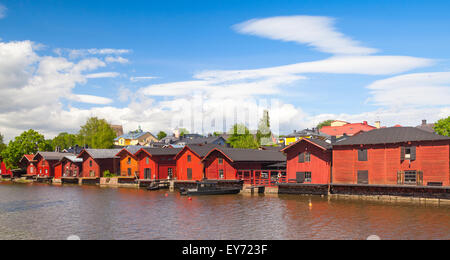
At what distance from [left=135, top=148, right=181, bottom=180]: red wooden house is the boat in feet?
67.8

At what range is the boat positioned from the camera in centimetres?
5888

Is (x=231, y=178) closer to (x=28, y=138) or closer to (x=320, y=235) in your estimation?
(x=320, y=235)

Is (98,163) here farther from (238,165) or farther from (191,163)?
(238,165)

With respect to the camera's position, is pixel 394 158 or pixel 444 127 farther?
pixel 444 127

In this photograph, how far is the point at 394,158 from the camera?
52.3 m

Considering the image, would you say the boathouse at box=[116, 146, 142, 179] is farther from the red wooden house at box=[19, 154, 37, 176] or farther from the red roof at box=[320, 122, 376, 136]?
the red roof at box=[320, 122, 376, 136]

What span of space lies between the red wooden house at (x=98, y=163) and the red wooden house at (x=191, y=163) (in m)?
21.8

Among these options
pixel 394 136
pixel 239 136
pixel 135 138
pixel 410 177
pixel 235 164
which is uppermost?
pixel 135 138

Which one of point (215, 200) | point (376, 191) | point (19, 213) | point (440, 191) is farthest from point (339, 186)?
point (19, 213)

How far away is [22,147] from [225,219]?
102m

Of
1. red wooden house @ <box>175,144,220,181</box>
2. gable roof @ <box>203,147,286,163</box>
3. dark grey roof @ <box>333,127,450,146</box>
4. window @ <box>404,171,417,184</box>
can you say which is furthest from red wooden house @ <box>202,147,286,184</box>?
window @ <box>404,171,417,184</box>

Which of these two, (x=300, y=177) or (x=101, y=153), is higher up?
(x=101, y=153)

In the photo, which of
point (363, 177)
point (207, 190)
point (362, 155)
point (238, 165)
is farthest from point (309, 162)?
point (207, 190)

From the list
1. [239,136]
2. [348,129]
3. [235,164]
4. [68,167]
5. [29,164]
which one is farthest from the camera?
[348,129]
